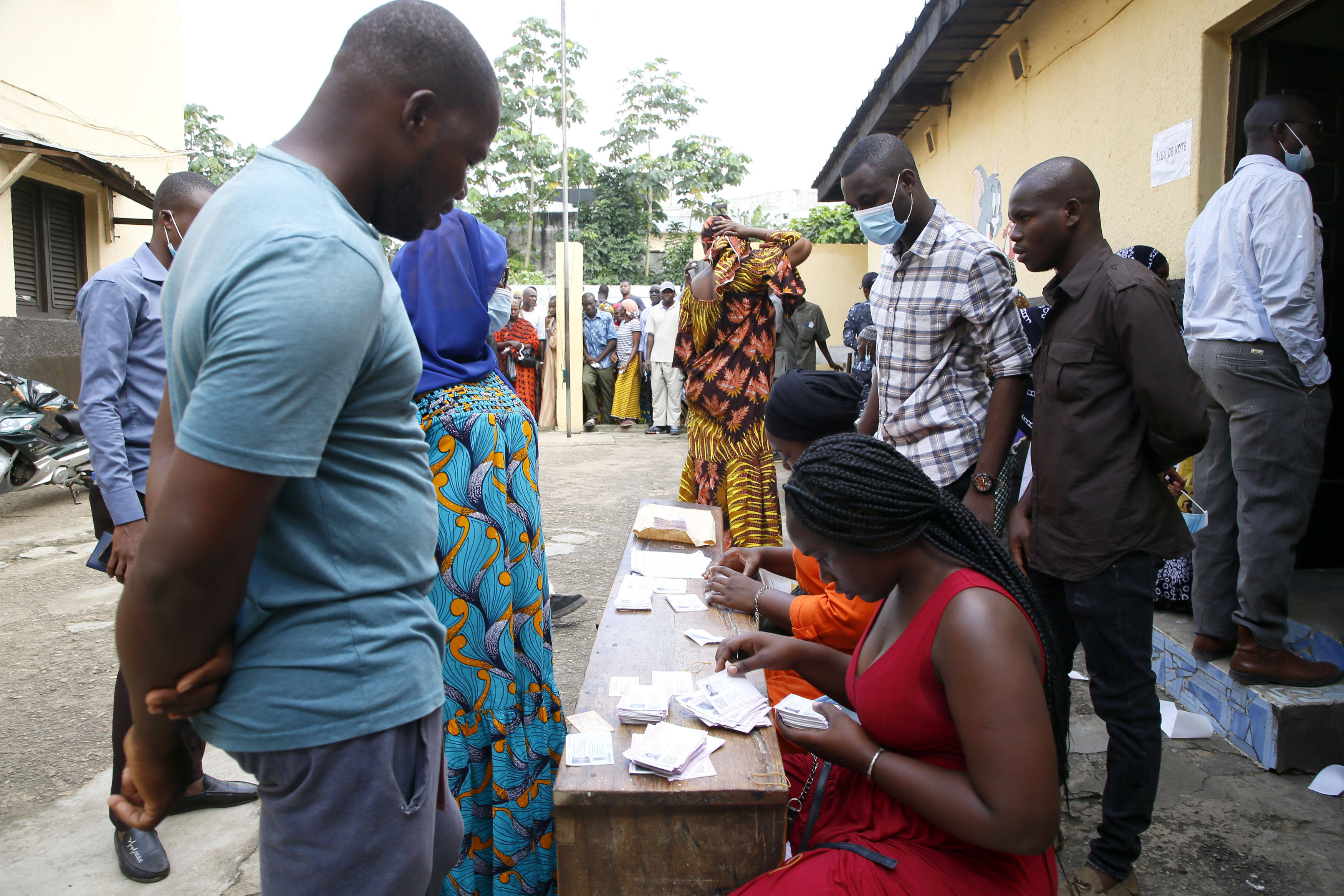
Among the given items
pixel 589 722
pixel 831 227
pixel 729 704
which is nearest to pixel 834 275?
pixel 831 227

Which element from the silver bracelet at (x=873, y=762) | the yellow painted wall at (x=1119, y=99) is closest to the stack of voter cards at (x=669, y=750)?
the silver bracelet at (x=873, y=762)

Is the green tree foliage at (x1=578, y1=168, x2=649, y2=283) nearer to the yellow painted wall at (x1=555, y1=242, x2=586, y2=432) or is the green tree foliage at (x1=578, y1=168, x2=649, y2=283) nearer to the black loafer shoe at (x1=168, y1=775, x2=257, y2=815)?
the yellow painted wall at (x1=555, y1=242, x2=586, y2=432)

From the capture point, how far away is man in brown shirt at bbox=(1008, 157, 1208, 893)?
2.17 m

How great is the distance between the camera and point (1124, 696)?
7.27ft

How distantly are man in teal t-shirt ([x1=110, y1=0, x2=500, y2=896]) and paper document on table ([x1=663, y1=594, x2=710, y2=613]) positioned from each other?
137 cm

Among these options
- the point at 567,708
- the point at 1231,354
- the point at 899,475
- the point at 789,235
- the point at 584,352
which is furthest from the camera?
the point at 584,352

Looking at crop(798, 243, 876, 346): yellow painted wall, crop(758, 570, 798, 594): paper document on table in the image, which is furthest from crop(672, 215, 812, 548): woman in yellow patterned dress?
crop(798, 243, 876, 346): yellow painted wall

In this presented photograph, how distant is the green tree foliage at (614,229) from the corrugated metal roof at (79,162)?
13691mm

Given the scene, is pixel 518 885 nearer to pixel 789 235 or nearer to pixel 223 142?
pixel 789 235

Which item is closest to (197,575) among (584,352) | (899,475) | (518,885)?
(899,475)

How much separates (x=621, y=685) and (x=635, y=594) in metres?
0.61

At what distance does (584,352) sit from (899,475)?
1118 centimetres

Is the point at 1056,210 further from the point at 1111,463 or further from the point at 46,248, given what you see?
the point at 46,248

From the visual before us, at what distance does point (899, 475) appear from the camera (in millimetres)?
1547
